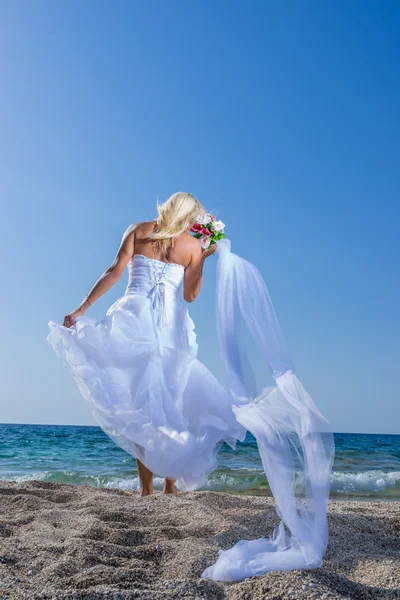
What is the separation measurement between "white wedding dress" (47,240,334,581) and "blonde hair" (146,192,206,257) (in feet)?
0.92

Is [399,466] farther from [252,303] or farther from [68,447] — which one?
[252,303]

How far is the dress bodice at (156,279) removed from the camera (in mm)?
5371

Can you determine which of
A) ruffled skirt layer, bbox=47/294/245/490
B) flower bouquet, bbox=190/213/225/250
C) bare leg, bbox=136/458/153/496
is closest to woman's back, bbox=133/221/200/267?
flower bouquet, bbox=190/213/225/250

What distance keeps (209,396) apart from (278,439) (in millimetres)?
1761

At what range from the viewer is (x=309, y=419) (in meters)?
3.06

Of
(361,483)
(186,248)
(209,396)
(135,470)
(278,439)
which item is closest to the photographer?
(278,439)

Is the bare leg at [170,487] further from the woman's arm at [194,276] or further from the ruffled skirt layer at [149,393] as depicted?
the woman's arm at [194,276]

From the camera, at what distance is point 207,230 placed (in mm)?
5098

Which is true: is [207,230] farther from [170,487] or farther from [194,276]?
[170,487]

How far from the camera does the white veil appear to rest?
9.43ft

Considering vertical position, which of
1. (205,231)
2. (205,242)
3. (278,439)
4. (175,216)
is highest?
(175,216)

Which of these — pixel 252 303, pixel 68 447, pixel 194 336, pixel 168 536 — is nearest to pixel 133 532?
pixel 168 536

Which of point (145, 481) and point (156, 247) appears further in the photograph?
point (145, 481)

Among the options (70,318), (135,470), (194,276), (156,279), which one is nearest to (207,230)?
(194,276)
